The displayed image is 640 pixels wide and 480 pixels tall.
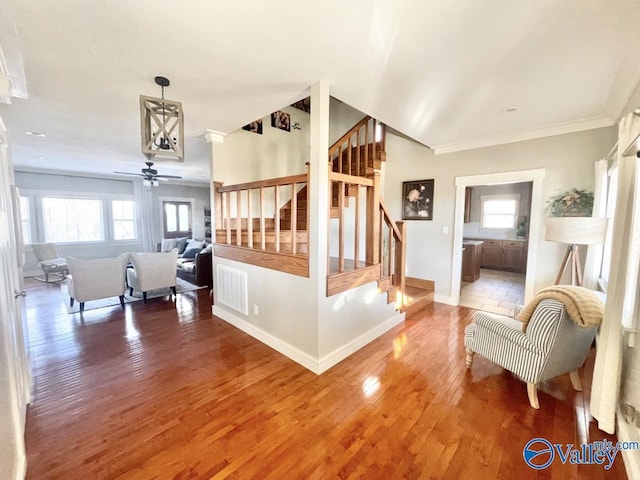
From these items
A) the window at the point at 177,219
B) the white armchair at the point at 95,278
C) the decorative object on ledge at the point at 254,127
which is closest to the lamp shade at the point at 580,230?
the decorative object on ledge at the point at 254,127

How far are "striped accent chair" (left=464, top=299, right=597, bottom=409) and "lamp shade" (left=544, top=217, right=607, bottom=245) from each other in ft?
2.85

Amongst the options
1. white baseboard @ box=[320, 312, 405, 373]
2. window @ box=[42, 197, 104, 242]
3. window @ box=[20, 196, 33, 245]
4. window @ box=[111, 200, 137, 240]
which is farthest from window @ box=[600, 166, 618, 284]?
window @ box=[20, 196, 33, 245]

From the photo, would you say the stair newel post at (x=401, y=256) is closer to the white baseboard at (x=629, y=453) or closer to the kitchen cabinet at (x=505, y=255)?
the white baseboard at (x=629, y=453)

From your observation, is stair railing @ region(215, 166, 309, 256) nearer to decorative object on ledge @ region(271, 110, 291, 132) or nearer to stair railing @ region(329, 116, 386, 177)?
decorative object on ledge @ region(271, 110, 291, 132)

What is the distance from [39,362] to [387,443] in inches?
130

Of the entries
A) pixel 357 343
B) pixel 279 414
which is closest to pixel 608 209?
pixel 357 343

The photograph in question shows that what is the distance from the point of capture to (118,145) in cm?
426

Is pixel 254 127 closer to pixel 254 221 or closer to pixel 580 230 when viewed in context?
pixel 254 221

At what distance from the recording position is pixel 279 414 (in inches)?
75.8

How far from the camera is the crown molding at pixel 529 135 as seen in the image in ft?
9.76

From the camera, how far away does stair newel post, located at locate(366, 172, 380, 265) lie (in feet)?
9.75

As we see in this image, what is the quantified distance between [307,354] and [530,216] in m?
3.63

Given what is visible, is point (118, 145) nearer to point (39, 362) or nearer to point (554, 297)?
point (39, 362)

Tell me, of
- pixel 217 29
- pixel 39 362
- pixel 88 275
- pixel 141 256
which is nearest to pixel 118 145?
pixel 141 256
